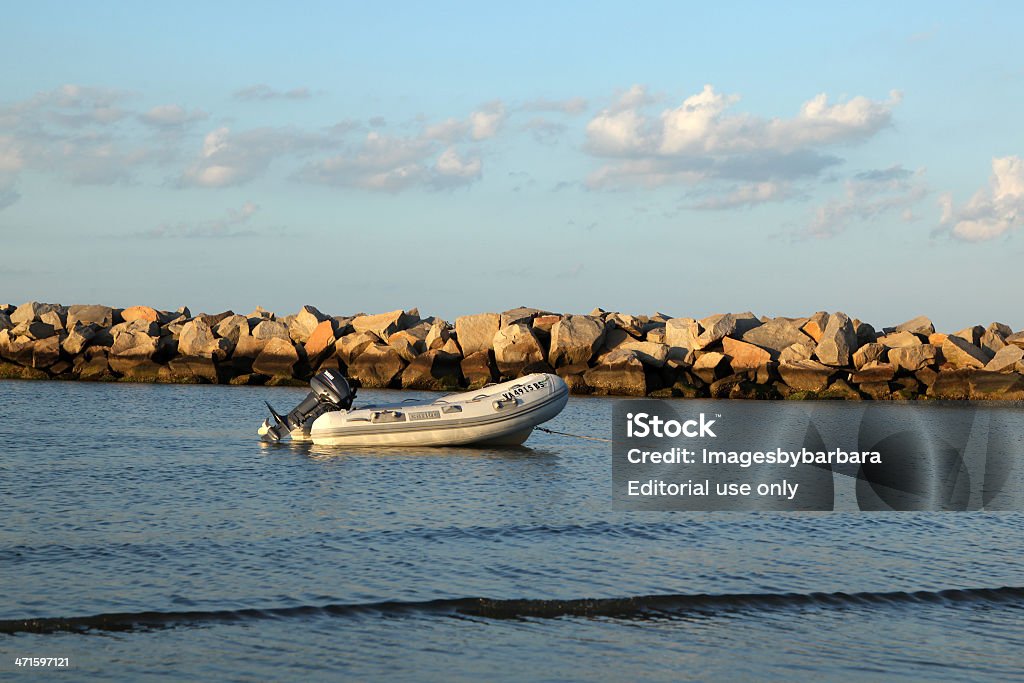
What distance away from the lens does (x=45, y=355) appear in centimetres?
3600

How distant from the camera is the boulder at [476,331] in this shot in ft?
108

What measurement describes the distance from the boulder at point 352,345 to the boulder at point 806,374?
12437 millimetres

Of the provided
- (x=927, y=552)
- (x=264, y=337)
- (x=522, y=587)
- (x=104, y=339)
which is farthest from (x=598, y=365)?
(x=522, y=587)

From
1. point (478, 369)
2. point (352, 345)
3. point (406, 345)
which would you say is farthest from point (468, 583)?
point (352, 345)

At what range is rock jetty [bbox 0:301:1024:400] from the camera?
106 ft

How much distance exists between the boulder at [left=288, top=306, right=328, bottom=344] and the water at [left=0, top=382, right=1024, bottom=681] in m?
20.0

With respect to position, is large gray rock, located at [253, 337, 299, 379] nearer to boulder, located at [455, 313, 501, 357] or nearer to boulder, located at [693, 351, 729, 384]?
boulder, located at [455, 313, 501, 357]

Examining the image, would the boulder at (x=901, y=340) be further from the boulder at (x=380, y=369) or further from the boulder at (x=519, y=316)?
the boulder at (x=380, y=369)

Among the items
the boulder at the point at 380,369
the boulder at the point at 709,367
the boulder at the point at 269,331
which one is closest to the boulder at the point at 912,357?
the boulder at the point at 709,367

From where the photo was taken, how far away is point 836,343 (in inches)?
1294

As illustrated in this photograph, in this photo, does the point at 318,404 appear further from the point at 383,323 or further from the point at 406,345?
the point at 383,323

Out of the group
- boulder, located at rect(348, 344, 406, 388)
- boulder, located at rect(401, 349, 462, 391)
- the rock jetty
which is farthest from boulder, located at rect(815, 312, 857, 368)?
boulder, located at rect(348, 344, 406, 388)

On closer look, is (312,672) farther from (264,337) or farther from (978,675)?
(264,337)

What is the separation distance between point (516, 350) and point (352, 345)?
541cm
